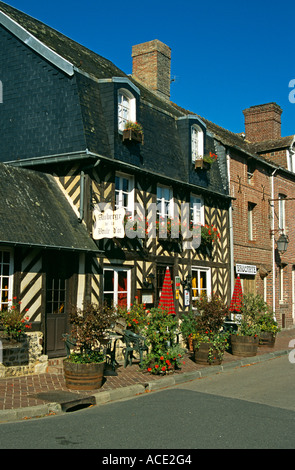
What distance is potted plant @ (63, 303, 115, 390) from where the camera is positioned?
9.34 meters

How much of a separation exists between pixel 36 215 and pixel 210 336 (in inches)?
205

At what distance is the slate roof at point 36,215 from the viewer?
11.0 meters

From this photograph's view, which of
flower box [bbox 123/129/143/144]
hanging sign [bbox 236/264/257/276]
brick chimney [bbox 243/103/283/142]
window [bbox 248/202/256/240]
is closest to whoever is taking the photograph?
flower box [bbox 123/129/143/144]

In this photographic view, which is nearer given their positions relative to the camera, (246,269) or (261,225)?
(246,269)

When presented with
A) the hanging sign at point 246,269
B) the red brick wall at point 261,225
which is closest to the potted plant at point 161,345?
the hanging sign at point 246,269

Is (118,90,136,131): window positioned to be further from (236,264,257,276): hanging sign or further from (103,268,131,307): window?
(236,264,257,276): hanging sign

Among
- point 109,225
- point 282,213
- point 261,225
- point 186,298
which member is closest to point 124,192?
point 109,225

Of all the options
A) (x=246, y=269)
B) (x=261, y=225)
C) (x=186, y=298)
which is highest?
(x=261, y=225)

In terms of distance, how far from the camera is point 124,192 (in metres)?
14.4

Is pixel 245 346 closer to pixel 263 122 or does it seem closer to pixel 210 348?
pixel 210 348

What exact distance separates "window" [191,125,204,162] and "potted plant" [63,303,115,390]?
8962mm

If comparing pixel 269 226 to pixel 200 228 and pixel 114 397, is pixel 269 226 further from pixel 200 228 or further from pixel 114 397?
pixel 114 397

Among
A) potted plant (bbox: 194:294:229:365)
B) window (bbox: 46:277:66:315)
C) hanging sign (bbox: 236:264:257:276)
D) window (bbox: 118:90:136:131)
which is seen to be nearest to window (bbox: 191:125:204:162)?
window (bbox: 118:90:136:131)
